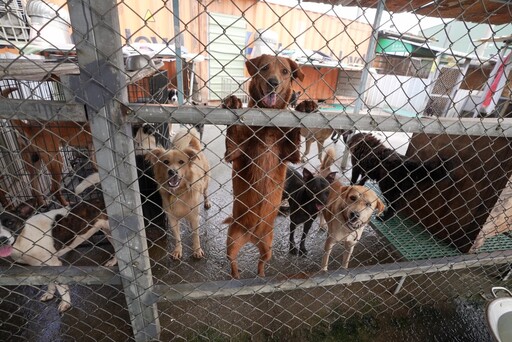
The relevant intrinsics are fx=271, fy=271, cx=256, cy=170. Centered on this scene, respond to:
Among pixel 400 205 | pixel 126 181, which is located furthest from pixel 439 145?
pixel 126 181

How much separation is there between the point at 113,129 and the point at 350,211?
2.10m

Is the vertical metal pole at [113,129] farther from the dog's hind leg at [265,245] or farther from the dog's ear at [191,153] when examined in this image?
the dog's ear at [191,153]

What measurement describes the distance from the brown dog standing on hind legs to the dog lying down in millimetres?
1147

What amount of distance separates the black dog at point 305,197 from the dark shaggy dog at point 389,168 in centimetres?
60

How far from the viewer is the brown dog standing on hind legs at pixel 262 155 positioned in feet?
6.79

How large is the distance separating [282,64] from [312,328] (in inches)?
92.2

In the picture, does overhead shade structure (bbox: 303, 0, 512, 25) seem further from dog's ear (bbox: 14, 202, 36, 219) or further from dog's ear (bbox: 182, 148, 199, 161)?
dog's ear (bbox: 14, 202, 36, 219)

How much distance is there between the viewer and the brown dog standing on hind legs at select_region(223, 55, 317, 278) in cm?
207

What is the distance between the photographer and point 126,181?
57.9 inches

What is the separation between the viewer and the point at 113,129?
51.8 inches

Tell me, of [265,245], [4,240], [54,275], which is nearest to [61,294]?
[4,240]

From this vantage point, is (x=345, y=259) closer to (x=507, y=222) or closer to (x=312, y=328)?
(x=312, y=328)

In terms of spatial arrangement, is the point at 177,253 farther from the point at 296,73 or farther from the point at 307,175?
the point at 296,73

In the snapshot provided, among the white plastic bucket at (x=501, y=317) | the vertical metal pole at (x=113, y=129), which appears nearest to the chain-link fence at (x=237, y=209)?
the vertical metal pole at (x=113, y=129)
